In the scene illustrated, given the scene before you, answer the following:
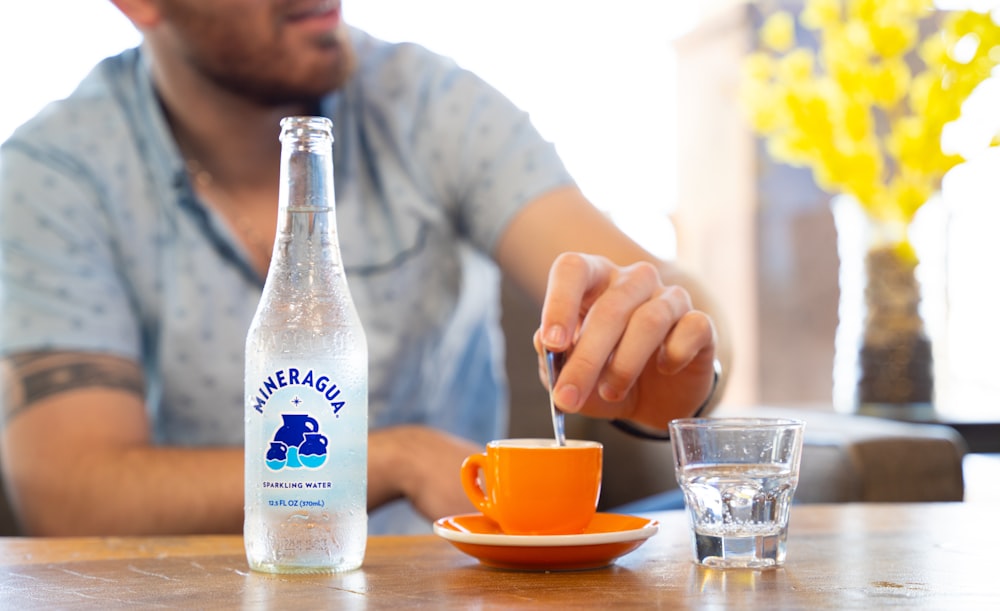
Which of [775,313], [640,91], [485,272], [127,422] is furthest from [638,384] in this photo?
[640,91]

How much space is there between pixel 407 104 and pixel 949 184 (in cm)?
205

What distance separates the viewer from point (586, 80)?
317 cm

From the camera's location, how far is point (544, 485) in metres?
0.68

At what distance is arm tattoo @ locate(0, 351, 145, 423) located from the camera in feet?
4.22

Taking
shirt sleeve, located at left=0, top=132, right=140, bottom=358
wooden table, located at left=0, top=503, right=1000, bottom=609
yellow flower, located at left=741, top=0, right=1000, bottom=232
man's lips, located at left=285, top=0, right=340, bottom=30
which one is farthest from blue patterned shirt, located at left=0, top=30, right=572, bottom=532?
yellow flower, located at left=741, top=0, right=1000, bottom=232

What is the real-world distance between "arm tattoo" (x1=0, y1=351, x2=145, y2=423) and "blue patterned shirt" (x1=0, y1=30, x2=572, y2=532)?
0.05 feet

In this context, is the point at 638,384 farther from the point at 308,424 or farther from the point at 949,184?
the point at 949,184

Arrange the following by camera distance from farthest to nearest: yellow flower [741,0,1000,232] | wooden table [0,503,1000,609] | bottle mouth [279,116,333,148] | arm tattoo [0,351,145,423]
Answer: yellow flower [741,0,1000,232] → arm tattoo [0,351,145,423] → bottle mouth [279,116,333,148] → wooden table [0,503,1000,609]

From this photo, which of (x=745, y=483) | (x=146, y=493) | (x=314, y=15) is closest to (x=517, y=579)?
(x=745, y=483)

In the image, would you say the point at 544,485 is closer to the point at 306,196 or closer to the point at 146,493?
the point at 306,196

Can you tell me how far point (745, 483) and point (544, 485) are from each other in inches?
4.9

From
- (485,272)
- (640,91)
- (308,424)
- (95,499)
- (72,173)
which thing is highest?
(640,91)

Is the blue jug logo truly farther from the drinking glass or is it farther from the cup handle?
the drinking glass

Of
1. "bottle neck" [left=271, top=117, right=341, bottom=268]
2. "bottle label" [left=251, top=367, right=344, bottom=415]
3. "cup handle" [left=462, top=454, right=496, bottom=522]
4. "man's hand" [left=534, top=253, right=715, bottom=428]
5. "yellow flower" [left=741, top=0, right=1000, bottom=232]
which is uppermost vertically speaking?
"yellow flower" [left=741, top=0, right=1000, bottom=232]
